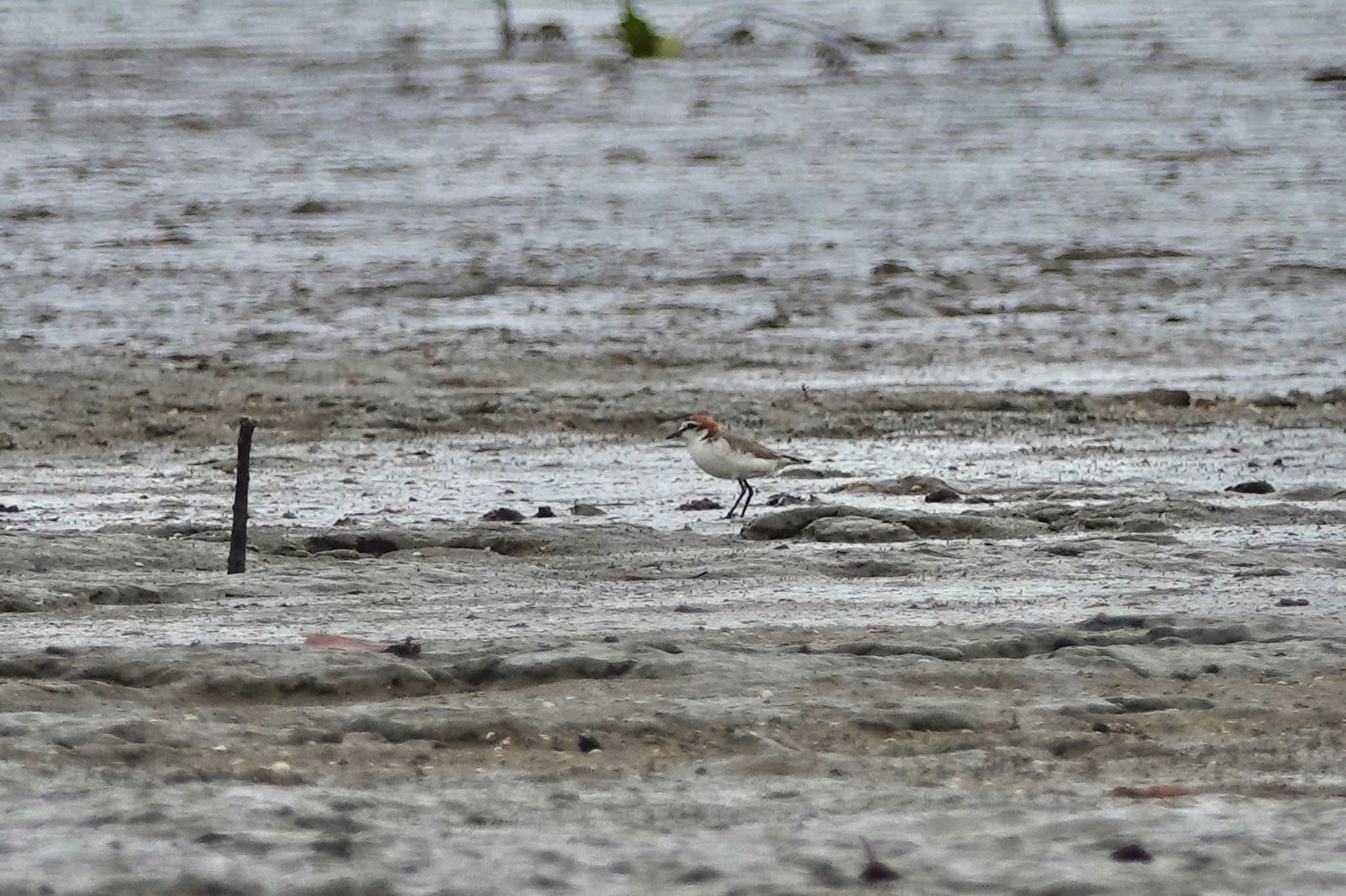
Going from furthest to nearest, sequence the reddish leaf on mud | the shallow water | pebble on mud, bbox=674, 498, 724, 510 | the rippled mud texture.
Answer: the shallow water
pebble on mud, bbox=674, 498, 724, 510
the reddish leaf on mud
the rippled mud texture

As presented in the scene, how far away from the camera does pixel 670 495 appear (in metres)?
9.10

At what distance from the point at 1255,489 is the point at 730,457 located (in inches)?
71.4

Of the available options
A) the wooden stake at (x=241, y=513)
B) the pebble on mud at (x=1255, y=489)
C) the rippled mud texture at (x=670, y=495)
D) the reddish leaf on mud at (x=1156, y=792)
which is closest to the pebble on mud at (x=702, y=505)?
the rippled mud texture at (x=670, y=495)

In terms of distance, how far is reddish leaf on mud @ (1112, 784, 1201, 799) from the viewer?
4496 millimetres

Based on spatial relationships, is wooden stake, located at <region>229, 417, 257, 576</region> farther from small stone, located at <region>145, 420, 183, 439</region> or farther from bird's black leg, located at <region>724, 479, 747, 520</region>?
small stone, located at <region>145, 420, 183, 439</region>

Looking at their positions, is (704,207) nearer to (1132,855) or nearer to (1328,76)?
(1328,76)

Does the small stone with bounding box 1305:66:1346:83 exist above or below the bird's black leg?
above

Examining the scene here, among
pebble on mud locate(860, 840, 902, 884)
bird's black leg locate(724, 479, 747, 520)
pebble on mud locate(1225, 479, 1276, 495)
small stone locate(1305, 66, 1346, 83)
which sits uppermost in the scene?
small stone locate(1305, 66, 1346, 83)

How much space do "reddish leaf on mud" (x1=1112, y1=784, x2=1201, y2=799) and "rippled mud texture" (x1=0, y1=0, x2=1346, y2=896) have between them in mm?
12

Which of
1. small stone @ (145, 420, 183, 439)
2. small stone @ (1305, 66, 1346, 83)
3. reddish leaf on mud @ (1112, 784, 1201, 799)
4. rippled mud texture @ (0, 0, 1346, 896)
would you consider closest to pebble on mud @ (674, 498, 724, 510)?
rippled mud texture @ (0, 0, 1346, 896)

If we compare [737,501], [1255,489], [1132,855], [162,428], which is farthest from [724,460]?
[1132,855]

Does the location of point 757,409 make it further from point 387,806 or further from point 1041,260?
point 387,806

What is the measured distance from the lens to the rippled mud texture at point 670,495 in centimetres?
435

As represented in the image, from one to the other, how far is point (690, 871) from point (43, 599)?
2.79 m
